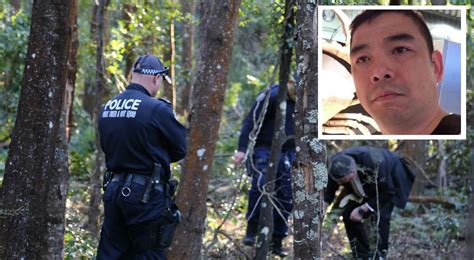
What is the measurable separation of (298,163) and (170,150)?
112cm

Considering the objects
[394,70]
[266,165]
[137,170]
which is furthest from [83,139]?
[394,70]

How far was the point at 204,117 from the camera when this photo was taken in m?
7.54

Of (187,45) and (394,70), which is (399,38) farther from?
(187,45)

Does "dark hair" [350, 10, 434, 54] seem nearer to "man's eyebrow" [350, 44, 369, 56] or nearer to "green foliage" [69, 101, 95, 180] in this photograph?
"man's eyebrow" [350, 44, 369, 56]

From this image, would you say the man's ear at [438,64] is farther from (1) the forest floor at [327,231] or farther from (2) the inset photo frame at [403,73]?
(1) the forest floor at [327,231]

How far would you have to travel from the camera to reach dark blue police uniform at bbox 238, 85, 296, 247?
964cm

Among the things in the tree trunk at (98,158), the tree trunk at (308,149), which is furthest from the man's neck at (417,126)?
the tree trunk at (98,158)

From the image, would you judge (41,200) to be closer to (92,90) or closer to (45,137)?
(45,137)

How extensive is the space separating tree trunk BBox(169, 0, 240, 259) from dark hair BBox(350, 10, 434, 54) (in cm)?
169

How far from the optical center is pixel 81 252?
8188 mm

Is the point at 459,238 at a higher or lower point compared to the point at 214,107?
lower

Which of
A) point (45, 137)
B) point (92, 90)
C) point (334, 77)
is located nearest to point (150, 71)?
point (45, 137)

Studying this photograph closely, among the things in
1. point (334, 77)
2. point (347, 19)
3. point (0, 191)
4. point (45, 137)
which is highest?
point (347, 19)

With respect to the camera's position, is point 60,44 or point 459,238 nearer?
point 60,44
